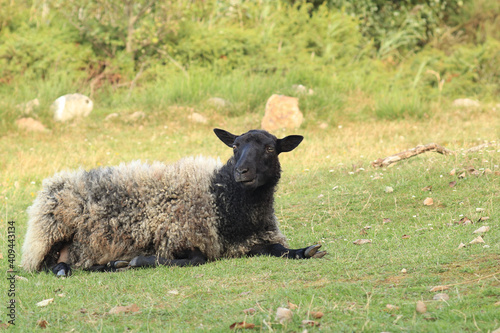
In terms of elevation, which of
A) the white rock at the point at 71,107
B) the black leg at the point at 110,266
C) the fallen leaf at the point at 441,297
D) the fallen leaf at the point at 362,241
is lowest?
the fallen leaf at the point at 362,241

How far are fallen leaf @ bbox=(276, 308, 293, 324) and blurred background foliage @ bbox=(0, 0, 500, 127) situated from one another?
42.5 feet

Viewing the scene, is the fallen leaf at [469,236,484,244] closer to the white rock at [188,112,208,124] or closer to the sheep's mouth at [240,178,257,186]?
the sheep's mouth at [240,178,257,186]

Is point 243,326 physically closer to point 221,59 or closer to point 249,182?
point 249,182

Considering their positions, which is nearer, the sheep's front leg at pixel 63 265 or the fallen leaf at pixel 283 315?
the fallen leaf at pixel 283 315

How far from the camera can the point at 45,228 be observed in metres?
7.05

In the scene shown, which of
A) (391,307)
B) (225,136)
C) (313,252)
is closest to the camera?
(391,307)

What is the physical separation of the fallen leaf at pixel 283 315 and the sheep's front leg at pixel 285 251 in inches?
87.6

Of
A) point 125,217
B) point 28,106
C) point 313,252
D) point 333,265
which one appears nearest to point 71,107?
point 28,106

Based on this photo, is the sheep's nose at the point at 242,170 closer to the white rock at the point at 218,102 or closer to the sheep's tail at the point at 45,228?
the sheep's tail at the point at 45,228

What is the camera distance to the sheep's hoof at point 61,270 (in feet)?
22.0

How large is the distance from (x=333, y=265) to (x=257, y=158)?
167 cm

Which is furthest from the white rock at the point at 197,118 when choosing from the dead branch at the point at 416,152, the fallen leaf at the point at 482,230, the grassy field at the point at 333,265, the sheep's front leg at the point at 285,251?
the fallen leaf at the point at 482,230

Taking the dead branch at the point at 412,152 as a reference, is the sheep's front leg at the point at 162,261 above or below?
below

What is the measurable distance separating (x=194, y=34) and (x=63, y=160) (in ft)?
28.6
